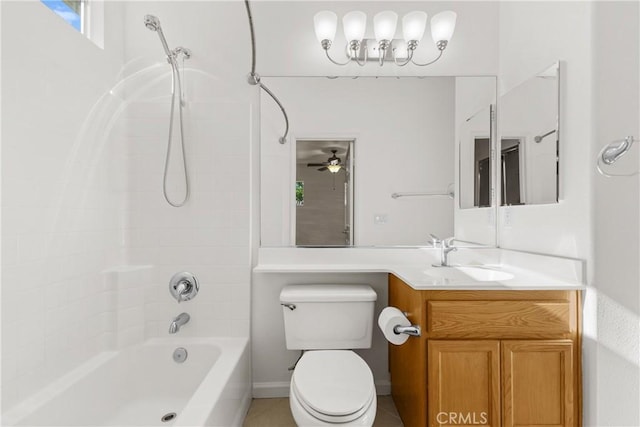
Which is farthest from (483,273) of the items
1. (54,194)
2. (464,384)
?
(54,194)

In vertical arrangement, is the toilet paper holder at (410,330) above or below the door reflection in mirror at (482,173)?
below

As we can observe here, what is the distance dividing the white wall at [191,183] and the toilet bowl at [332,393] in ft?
2.17

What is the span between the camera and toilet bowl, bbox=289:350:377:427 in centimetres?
127

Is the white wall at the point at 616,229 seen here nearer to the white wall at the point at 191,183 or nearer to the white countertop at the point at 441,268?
the white countertop at the point at 441,268

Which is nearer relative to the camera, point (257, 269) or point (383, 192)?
Answer: point (257, 269)

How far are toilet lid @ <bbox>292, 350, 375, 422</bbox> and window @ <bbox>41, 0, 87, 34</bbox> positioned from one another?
1.98 meters

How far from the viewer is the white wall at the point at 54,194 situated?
1290 millimetres

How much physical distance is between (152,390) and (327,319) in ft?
3.29

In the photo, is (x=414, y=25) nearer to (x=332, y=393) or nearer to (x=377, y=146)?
(x=377, y=146)

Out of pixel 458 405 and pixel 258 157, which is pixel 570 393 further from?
pixel 258 157

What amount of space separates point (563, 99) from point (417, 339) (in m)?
1.24

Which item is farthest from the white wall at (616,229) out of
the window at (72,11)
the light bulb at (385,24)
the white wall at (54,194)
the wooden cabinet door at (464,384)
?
the window at (72,11)

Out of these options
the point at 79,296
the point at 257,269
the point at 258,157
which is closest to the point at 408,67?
the point at 258,157

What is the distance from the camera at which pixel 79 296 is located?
1656mm
